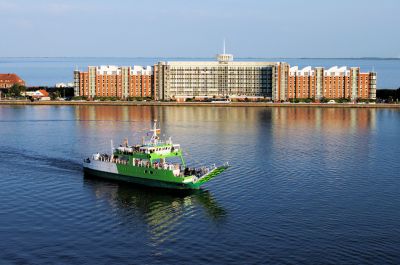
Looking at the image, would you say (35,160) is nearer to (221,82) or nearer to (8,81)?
(221,82)

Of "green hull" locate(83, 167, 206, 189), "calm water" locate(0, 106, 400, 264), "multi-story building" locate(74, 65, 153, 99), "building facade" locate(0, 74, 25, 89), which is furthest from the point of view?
"building facade" locate(0, 74, 25, 89)

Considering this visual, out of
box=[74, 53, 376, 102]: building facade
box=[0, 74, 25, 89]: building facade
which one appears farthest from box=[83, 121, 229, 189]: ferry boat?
box=[0, 74, 25, 89]: building facade

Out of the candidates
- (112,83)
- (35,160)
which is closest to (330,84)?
(112,83)

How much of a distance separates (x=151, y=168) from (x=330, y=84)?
85.7 meters

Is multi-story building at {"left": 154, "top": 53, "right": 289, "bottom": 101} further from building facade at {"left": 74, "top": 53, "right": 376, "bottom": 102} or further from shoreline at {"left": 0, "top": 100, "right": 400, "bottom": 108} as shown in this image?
shoreline at {"left": 0, "top": 100, "right": 400, "bottom": 108}

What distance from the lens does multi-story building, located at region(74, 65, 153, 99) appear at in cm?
12406

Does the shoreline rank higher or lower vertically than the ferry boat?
higher

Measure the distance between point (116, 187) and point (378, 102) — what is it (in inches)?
3439

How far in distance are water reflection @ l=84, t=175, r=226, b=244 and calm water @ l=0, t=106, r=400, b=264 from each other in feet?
0.22

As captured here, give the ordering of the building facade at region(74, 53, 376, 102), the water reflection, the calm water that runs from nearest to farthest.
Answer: the calm water, the water reflection, the building facade at region(74, 53, 376, 102)

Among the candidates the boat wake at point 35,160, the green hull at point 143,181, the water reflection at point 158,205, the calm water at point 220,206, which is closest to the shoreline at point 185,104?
the calm water at point 220,206

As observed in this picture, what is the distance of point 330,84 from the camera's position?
120 meters

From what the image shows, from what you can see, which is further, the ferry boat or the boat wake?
the boat wake

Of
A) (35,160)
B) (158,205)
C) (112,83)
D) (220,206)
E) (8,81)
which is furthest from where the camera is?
(8,81)
